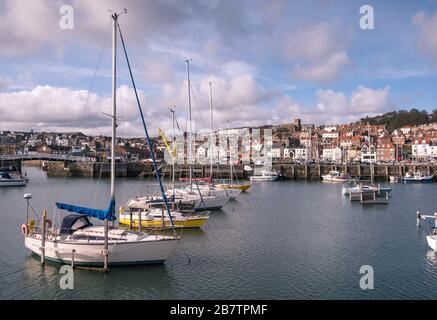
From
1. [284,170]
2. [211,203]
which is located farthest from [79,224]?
[284,170]

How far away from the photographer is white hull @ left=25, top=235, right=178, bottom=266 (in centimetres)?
1692

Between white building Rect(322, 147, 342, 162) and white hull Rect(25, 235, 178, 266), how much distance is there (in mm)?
108872

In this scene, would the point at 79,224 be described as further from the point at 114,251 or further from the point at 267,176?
the point at 267,176

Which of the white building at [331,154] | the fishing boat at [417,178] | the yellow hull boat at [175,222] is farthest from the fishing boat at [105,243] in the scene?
the white building at [331,154]

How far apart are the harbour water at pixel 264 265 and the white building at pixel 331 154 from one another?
93.8 meters

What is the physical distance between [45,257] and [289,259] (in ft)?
32.8

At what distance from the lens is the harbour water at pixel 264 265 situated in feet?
50.2

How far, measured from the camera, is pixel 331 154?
12725 centimetres

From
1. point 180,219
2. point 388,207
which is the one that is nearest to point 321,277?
point 180,219

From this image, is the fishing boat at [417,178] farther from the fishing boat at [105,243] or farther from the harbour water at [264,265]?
the fishing boat at [105,243]

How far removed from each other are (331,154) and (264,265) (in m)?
113

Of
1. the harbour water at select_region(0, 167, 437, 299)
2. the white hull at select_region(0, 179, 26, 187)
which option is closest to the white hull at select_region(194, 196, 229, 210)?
the harbour water at select_region(0, 167, 437, 299)

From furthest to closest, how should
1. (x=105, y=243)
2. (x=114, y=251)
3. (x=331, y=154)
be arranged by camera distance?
(x=331, y=154), (x=114, y=251), (x=105, y=243)

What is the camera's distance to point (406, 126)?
17675 cm
